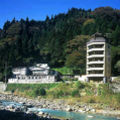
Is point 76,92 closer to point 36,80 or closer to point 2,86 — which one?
point 36,80

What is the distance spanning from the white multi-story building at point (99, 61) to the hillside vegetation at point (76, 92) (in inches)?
188

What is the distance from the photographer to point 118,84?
139 ft

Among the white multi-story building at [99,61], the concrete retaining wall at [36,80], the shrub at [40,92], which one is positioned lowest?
the shrub at [40,92]

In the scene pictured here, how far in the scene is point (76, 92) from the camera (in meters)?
43.3

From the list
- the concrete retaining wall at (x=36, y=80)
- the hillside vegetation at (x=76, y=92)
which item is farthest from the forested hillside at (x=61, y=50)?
the hillside vegetation at (x=76, y=92)

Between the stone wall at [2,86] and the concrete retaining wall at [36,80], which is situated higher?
the concrete retaining wall at [36,80]

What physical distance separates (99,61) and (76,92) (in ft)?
36.3

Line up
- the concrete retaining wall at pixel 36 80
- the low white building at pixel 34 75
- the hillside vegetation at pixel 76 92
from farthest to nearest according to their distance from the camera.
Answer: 1. the low white building at pixel 34 75
2. the concrete retaining wall at pixel 36 80
3. the hillside vegetation at pixel 76 92

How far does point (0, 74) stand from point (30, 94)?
60.5ft

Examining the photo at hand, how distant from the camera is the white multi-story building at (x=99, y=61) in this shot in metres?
49.6

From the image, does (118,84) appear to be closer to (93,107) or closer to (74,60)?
(93,107)

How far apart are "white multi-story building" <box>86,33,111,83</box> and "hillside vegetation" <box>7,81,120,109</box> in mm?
4781

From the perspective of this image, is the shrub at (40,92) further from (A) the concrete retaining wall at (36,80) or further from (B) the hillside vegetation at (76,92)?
(A) the concrete retaining wall at (36,80)

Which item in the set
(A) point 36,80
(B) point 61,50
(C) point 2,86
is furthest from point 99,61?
(C) point 2,86
